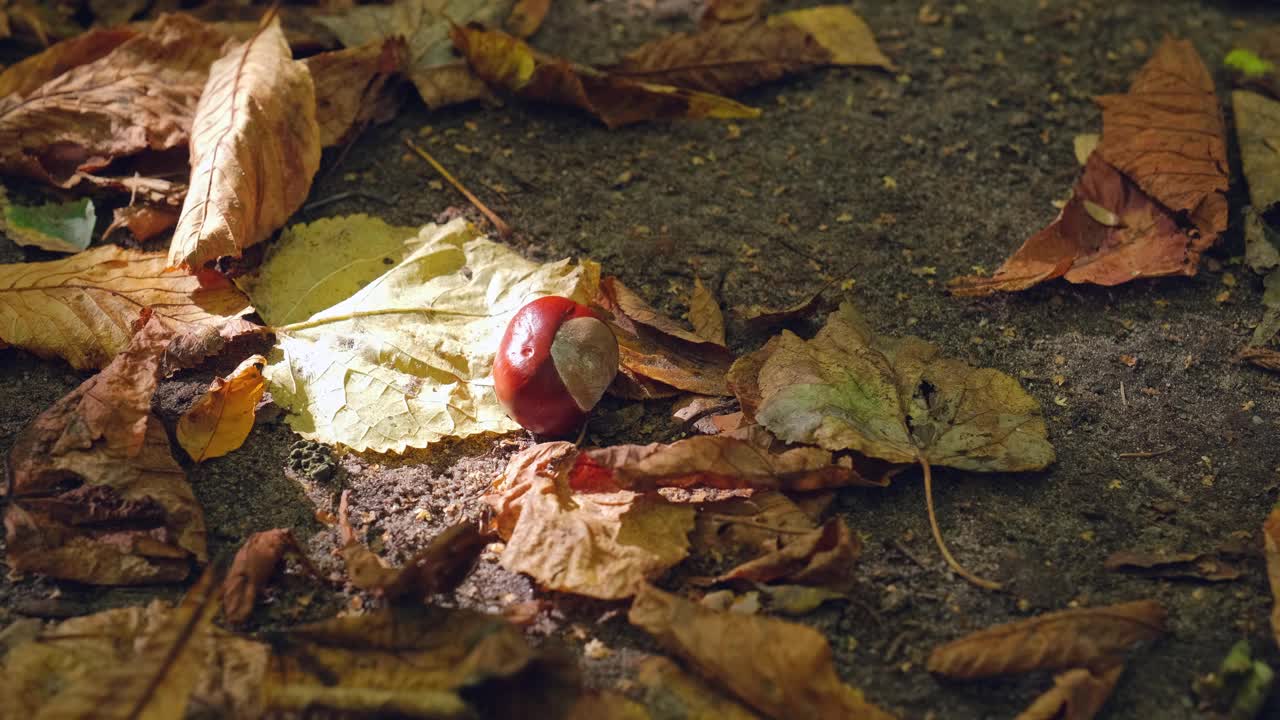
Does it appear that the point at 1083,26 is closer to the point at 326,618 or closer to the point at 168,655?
the point at 326,618

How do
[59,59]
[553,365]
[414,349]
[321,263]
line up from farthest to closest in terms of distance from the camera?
[59,59]
[321,263]
[414,349]
[553,365]

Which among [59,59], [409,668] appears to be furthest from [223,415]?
[59,59]

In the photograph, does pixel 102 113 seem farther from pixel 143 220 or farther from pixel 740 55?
pixel 740 55

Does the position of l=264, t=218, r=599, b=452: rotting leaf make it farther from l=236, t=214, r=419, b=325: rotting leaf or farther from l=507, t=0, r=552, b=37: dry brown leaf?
l=507, t=0, r=552, b=37: dry brown leaf

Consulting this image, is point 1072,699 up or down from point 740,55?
down

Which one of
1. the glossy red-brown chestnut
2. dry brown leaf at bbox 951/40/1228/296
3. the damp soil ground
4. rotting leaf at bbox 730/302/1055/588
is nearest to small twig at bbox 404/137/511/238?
the damp soil ground

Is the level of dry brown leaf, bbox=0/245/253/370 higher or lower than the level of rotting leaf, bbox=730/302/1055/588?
lower

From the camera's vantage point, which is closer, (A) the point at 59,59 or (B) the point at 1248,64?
(A) the point at 59,59
